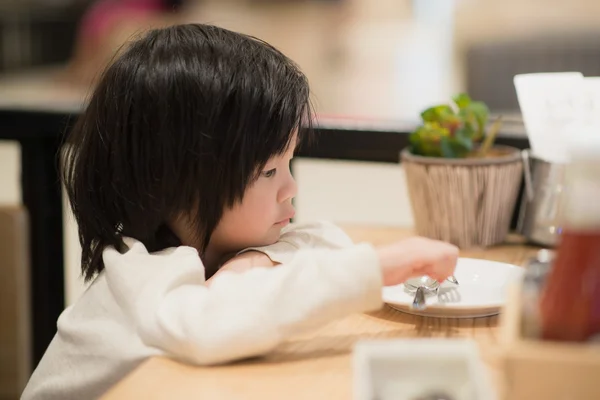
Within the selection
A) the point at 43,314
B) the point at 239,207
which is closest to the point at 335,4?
the point at 43,314

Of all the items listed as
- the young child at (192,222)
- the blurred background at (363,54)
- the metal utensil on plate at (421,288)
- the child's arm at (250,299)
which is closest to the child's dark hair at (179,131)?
the young child at (192,222)

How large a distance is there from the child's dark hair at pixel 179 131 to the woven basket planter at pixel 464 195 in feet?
1.23

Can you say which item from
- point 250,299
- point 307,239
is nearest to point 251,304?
point 250,299

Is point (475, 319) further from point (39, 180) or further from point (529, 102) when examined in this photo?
point (39, 180)

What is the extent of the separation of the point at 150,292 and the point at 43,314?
4.03ft

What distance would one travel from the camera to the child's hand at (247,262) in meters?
1.02

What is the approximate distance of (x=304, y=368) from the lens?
33.3 inches

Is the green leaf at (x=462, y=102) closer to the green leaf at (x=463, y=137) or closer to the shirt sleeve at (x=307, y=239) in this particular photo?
the green leaf at (x=463, y=137)

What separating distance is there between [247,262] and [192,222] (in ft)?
0.31

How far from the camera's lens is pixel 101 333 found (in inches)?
37.4

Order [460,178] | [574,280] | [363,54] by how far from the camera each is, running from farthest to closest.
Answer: [363,54] → [460,178] → [574,280]

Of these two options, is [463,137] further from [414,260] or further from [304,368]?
[304,368]

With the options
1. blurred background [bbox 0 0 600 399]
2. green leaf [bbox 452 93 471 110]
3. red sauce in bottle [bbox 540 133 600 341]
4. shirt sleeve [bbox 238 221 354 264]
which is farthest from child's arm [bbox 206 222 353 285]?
blurred background [bbox 0 0 600 399]

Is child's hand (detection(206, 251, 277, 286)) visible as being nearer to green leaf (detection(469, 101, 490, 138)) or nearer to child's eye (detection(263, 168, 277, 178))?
child's eye (detection(263, 168, 277, 178))
